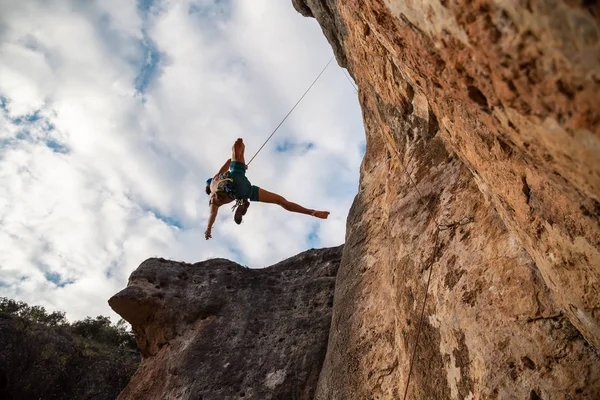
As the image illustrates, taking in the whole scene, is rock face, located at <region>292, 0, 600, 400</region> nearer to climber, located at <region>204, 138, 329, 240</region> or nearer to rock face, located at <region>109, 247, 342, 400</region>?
rock face, located at <region>109, 247, 342, 400</region>

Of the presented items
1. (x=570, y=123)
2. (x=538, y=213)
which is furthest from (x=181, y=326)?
(x=570, y=123)

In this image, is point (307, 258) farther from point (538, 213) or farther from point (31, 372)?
point (31, 372)

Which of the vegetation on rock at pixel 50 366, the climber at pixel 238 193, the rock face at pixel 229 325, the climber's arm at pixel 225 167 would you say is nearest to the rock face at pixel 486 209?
the rock face at pixel 229 325

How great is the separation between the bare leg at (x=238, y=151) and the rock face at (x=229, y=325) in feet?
9.10

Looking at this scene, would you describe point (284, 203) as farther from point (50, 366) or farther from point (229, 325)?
point (50, 366)

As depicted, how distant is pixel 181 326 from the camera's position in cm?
810

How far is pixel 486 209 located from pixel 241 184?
6105 mm

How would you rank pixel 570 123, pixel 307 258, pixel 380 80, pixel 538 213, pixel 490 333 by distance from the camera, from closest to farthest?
pixel 570 123
pixel 538 213
pixel 490 333
pixel 380 80
pixel 307 258

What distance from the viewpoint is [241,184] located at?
8.71m

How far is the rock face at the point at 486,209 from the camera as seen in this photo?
1.54m

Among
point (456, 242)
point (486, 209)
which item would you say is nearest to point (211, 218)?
point (456, 242)

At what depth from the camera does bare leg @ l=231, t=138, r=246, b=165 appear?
900 cm

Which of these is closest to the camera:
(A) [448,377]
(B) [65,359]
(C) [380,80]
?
(A) [448,377]

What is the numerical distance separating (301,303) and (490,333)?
5397mm
